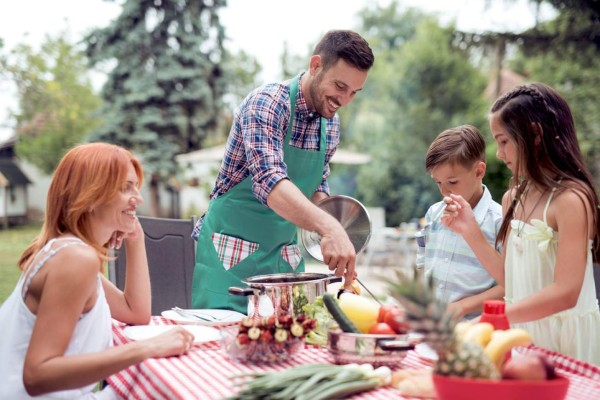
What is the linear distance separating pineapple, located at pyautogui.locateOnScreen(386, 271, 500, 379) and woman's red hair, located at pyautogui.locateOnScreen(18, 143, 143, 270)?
995mm

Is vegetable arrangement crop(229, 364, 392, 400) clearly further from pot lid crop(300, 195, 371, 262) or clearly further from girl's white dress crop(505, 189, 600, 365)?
pot lid crop(300, 195, 371, 262)

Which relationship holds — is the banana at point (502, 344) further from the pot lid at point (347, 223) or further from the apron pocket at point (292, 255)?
the apron pocket at point (292, 255)

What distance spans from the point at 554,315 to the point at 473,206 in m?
0.65

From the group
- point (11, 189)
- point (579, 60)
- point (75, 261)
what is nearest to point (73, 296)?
point (75, 261)

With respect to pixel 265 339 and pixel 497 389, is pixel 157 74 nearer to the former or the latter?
pixel 265 339

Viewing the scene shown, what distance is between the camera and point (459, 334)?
4.78 ft

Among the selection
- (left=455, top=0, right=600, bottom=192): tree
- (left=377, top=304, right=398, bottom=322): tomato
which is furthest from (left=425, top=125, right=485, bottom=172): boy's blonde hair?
(left=455, top=0, right=600, bottom=192): tree

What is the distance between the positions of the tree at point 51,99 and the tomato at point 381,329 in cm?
943

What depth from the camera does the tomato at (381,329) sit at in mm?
1757

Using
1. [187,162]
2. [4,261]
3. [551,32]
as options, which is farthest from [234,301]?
[187,162]

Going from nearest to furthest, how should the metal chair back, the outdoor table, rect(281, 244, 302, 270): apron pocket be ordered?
the outdoor table, rect(281, 244, 302, 270): apron pocket, the metal chair back

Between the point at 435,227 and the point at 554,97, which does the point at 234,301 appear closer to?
the point at 435,227

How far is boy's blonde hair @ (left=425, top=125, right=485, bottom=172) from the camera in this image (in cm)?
260

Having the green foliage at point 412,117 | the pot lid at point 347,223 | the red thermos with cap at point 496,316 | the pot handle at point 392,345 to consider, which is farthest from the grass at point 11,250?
the green foliage at point 412,117
